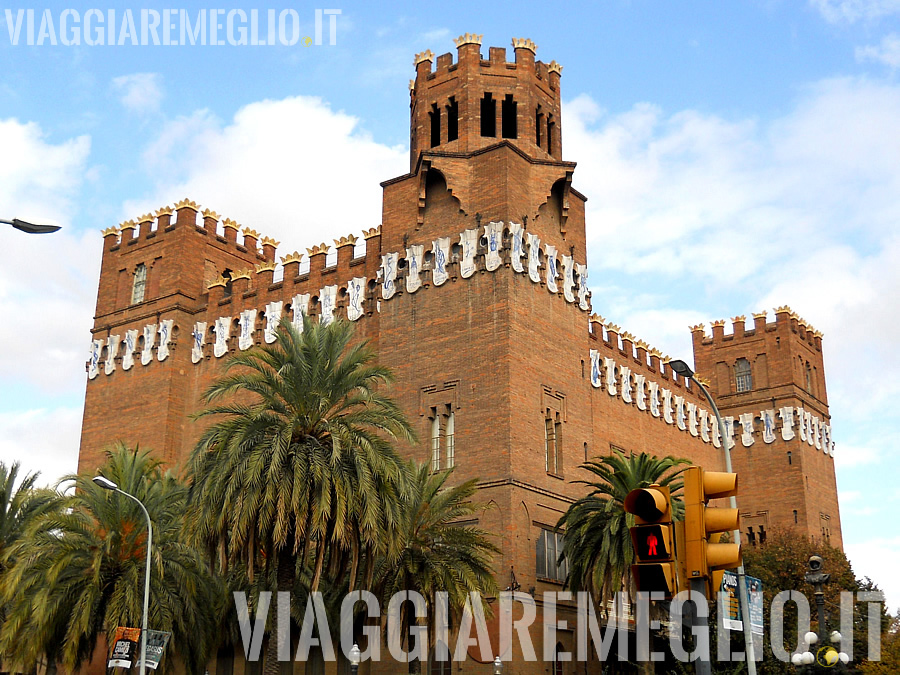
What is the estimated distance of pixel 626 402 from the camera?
42.7 metres

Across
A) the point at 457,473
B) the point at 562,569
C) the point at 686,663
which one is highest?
the point at 457,473

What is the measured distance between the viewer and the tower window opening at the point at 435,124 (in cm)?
3712

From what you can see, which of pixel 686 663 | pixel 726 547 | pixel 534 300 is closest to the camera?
pixel 726 547

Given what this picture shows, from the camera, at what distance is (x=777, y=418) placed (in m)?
50.2

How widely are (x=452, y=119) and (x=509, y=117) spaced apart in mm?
2005

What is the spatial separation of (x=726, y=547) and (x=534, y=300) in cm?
2704

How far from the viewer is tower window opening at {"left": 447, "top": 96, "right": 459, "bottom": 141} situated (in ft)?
121

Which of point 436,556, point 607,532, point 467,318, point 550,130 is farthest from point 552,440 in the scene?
point 550,130

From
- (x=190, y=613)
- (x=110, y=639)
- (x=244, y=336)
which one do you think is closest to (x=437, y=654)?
(x=190, y=613)

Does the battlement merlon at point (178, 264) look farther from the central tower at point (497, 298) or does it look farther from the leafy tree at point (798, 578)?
the leafy tree at point (798, 578)

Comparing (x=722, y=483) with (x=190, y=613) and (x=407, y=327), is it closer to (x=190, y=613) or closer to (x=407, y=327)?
(x=190, y=613)

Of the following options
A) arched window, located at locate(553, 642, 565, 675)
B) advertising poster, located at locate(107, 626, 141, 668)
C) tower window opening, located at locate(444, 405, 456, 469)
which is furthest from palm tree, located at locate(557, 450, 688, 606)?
advertising poster, located at locate(107, 626, 141, 668)

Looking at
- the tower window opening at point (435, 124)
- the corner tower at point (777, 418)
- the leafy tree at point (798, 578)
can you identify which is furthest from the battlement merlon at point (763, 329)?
the tower window opening at point (435, 124)

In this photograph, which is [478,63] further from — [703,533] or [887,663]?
[703,533]
